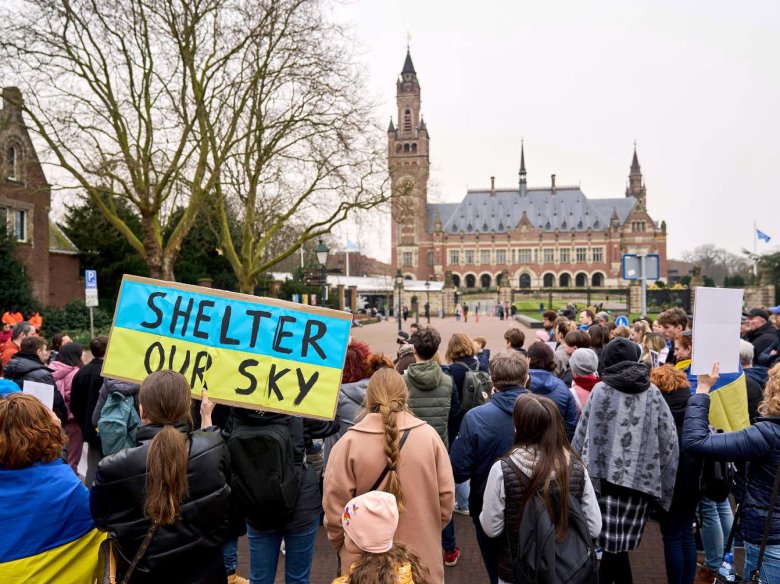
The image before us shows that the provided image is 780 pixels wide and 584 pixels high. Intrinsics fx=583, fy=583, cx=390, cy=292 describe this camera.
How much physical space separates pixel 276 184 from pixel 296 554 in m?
19.9

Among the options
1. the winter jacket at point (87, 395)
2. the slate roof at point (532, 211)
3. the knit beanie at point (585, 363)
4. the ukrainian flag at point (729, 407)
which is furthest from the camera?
the slate roof at point (532, 211)

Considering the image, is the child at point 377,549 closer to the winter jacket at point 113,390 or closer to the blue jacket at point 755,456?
the blue jacket at point 755,456

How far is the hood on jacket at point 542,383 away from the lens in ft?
A: 16.6

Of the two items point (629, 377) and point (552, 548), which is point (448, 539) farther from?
point (552, 548)

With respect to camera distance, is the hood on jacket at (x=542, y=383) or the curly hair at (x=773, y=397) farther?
the hood on jacket at (x=542, y=383)

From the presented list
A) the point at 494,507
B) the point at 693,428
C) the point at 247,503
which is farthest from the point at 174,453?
the point at 693,428

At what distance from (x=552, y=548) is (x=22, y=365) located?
5.43 metres

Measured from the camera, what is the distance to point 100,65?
61.9 feet

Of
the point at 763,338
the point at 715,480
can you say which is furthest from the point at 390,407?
the point at 763,338

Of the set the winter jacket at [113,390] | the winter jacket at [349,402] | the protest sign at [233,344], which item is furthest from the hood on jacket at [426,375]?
the winter jacket at [113,390]

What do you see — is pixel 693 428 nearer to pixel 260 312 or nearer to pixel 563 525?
pixel 563 525

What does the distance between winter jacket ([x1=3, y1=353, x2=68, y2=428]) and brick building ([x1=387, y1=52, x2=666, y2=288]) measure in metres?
84.9

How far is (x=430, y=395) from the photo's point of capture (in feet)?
17.1

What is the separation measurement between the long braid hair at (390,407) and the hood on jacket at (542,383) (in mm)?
1939
